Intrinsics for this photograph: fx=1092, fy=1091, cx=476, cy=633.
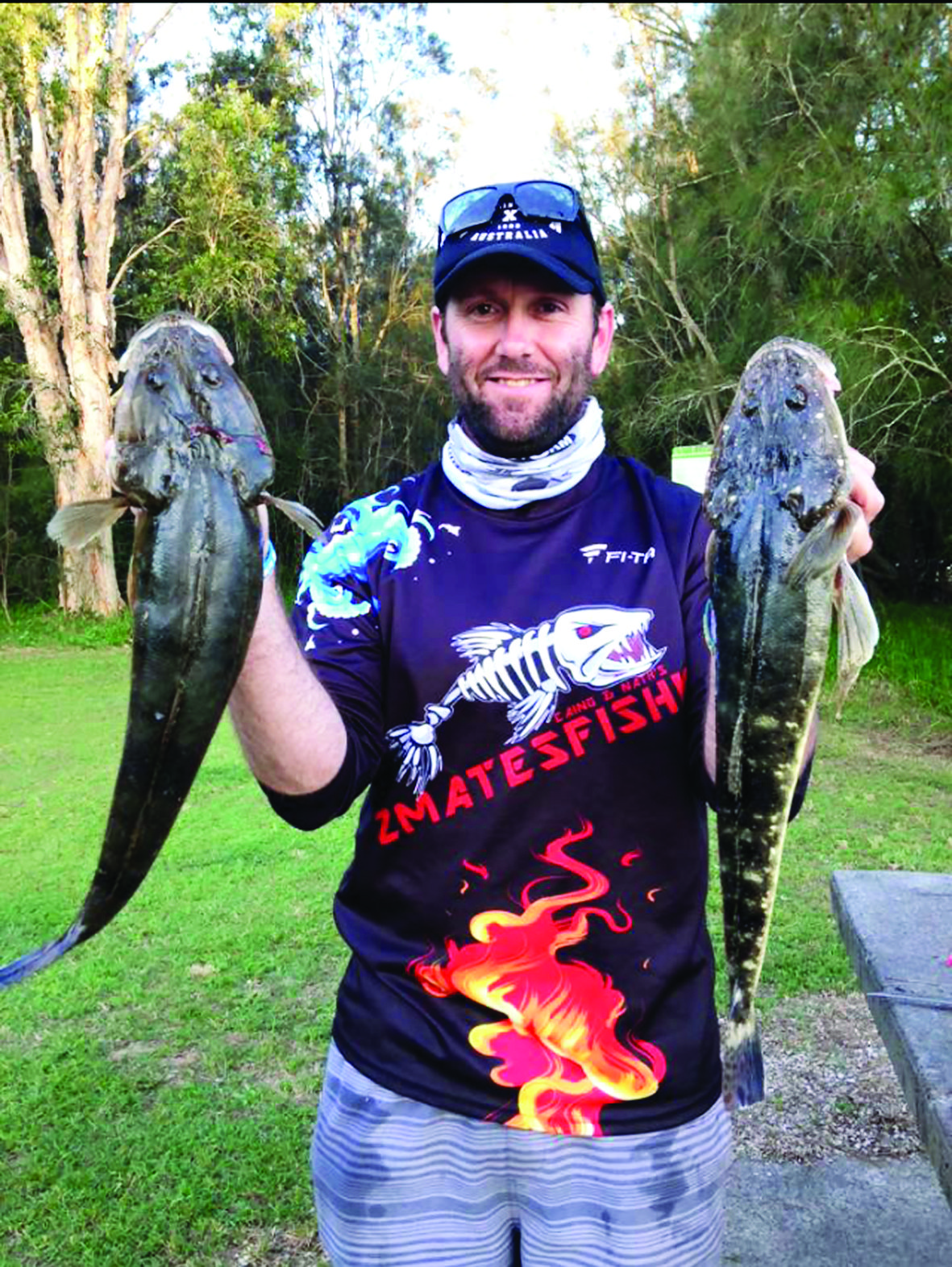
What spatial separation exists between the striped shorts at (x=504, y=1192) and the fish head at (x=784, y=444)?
1044mm

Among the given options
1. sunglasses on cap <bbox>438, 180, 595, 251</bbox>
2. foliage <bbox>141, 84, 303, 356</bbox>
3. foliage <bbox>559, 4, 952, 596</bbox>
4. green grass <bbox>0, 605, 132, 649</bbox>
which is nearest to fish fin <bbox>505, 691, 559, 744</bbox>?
sunglasses on cap <bbox>438, 180, 595, 251</bbox>

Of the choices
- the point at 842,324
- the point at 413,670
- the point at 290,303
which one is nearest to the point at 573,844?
the point at 413,670

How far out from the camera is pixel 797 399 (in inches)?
59.8

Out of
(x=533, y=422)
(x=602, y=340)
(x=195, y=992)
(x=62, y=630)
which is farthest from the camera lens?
(x=62, y=630)

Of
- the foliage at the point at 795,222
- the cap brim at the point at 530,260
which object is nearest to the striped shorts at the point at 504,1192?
the cap brim at the point at 530,260

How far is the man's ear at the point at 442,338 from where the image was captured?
6.57 feet

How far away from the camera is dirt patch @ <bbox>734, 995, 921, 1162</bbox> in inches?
141

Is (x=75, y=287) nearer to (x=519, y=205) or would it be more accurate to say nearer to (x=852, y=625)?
(x=519, y=205)

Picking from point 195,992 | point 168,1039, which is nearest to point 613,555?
point 168,1039

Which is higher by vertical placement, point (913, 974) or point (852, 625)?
point (852, 625)

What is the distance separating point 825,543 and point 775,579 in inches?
3.2

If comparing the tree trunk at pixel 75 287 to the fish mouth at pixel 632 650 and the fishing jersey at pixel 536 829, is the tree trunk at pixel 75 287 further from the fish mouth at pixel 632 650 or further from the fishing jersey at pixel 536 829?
the fish mouth at pixel 632 650

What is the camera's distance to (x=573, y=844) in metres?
1.80

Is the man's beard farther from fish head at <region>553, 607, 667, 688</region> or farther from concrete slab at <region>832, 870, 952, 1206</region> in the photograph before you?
concrete slab at <region>832, 870, 952, 1206</region>
